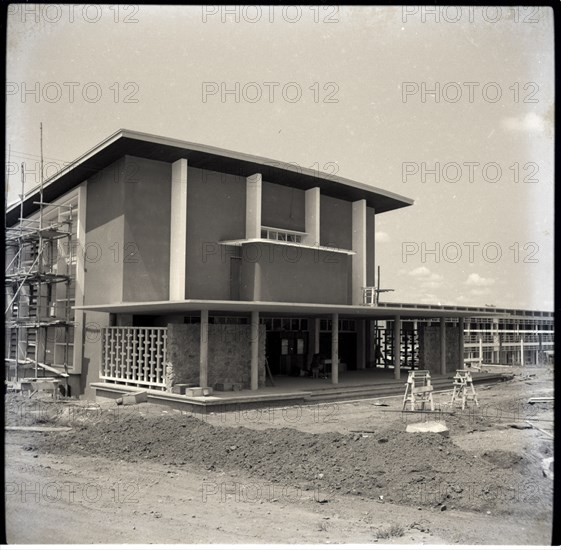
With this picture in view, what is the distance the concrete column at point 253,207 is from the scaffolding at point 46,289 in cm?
570

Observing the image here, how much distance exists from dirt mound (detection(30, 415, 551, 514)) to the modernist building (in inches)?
134

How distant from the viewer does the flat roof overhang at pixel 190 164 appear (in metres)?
15.8

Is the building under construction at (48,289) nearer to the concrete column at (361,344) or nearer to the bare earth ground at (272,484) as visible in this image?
the bare earth ground at (272,484)

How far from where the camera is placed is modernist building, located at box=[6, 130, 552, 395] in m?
15.5

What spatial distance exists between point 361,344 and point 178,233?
419 inches

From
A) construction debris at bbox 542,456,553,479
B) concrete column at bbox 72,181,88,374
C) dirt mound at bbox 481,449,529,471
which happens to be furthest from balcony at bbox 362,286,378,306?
construction debris at bbox 542,456,553,479

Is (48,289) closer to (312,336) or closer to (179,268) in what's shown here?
(179,268)

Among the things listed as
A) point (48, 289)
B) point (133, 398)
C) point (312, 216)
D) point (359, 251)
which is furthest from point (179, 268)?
point (359, 251)

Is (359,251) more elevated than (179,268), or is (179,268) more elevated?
(359,251)

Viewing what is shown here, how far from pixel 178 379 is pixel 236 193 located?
262 inches

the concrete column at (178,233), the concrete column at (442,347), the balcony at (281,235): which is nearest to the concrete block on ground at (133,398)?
the concrete column at (178,233)

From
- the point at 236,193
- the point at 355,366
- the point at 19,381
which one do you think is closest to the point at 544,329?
the point at 355,366

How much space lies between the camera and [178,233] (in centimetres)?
1681

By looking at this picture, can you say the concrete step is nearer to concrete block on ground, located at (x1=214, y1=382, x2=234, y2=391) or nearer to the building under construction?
concrete block on ground, located at (x1=214, y1=382, x2=234, y2=391)
